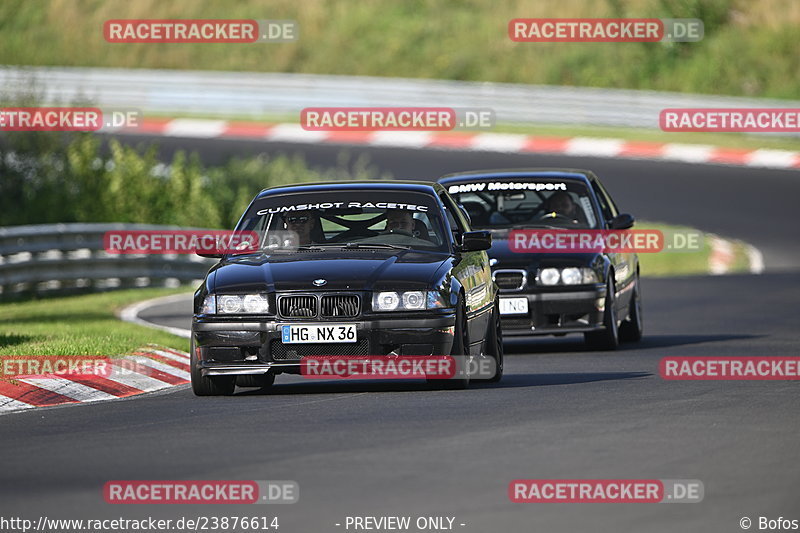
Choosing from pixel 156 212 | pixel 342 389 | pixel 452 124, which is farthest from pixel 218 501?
pixel 452 124

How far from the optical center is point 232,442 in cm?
925

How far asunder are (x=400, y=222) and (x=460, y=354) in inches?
53.7

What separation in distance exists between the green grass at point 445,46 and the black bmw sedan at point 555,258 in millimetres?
29132

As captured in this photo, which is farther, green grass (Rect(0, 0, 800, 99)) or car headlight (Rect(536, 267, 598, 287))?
green grass (Rect(0, 0, 800, 99))

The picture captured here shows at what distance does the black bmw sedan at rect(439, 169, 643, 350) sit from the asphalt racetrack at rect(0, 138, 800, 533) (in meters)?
0.44

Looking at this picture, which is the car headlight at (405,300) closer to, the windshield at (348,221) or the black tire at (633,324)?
the windshield at (348,221)

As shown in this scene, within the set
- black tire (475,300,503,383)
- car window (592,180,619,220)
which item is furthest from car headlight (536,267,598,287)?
black tire (475,300,503,383)

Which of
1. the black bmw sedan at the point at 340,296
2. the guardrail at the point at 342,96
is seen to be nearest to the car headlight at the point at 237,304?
the black bmw sedan at the point at 340,296

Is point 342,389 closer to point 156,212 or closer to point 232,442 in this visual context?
point 232,442

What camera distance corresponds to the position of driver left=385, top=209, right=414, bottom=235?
12.6 meters

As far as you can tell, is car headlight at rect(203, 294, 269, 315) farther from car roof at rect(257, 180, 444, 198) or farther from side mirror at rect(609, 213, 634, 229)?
side mirror at rect(609, 213, 634, 229)

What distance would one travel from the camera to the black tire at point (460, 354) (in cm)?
1156

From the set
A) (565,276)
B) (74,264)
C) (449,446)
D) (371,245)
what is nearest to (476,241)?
(371,245)

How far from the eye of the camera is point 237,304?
454 inches
